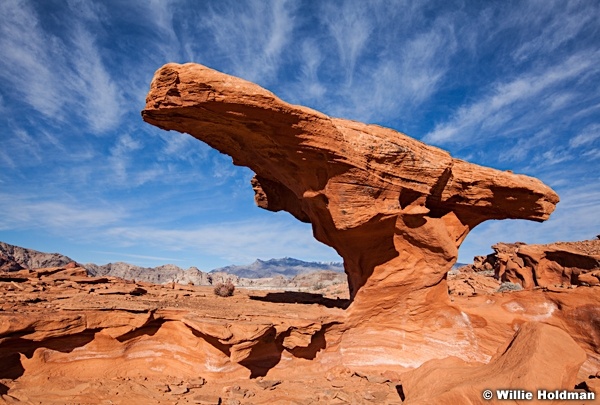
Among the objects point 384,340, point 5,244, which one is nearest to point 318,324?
point 384,340

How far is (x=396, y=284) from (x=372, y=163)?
161 inches

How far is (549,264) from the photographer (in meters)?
23.1

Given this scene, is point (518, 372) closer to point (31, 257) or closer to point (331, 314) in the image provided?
point (331, 314)

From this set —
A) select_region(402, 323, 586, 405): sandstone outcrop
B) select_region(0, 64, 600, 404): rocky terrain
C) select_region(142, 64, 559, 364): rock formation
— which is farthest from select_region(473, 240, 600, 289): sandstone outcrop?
select_region(402, 323, 586, 405): sandstone outcrop

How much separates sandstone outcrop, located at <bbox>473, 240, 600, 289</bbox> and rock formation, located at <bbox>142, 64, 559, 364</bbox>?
12447 mm

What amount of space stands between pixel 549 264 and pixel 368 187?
69.7 feet

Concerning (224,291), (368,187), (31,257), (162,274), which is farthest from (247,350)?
(162,274)

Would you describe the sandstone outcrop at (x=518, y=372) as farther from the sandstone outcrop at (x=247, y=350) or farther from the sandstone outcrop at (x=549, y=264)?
the sandstone outcrop at (x=549, y=264)

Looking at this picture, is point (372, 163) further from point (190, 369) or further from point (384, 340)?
point (190, 369)

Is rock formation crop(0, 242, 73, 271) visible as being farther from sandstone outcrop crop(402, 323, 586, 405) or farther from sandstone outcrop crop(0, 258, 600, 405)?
sandstone outcrop crop(402, 323, 586, 405)

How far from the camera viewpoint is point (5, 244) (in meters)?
43.5

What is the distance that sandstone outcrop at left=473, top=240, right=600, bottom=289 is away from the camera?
20.8 metres

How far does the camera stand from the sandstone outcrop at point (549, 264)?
20.8 meters

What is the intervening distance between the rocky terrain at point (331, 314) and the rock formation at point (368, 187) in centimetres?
5
